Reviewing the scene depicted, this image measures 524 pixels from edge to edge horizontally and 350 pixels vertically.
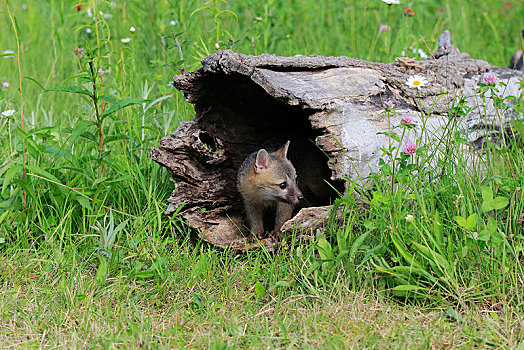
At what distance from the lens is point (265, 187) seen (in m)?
4.81

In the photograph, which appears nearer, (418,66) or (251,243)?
(251,243)

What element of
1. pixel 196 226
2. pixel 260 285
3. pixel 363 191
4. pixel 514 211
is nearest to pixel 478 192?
pixel 514 211

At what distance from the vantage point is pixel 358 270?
3.44m

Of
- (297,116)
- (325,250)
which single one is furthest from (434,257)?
(297,116)

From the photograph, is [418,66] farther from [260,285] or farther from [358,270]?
[260,285]

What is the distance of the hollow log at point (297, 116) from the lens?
3.84 metres

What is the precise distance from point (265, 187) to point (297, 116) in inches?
28.9

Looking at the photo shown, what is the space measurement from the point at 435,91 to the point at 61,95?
3.86 meters

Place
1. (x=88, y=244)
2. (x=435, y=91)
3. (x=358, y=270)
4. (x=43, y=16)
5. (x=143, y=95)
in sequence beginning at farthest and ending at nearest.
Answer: (x=43, y=16), (x=143, y=95), (x=435, y=91), (x=88, y=244), (x=358, y=270)

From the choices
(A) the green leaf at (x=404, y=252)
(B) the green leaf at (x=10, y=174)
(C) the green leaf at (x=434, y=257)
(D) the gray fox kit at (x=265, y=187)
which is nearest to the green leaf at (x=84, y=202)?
(B) the green leaf at (x=10, y=174)

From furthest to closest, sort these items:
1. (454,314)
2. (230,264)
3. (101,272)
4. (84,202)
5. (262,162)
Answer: (262,162) < (84,202) < (230,264) < (101,272) < (454,314)

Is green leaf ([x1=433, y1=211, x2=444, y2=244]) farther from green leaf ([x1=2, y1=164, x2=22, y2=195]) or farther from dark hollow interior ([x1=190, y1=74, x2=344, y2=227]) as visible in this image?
green leaf ([x1=2, y1=164, x2=22, y2=195])

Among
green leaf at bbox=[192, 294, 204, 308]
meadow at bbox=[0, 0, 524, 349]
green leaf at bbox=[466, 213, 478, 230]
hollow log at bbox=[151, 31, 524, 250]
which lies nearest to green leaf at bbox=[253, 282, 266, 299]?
meadow at bbox=[0, 0, 524, 349]

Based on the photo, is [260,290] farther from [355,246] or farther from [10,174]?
[10,174]
